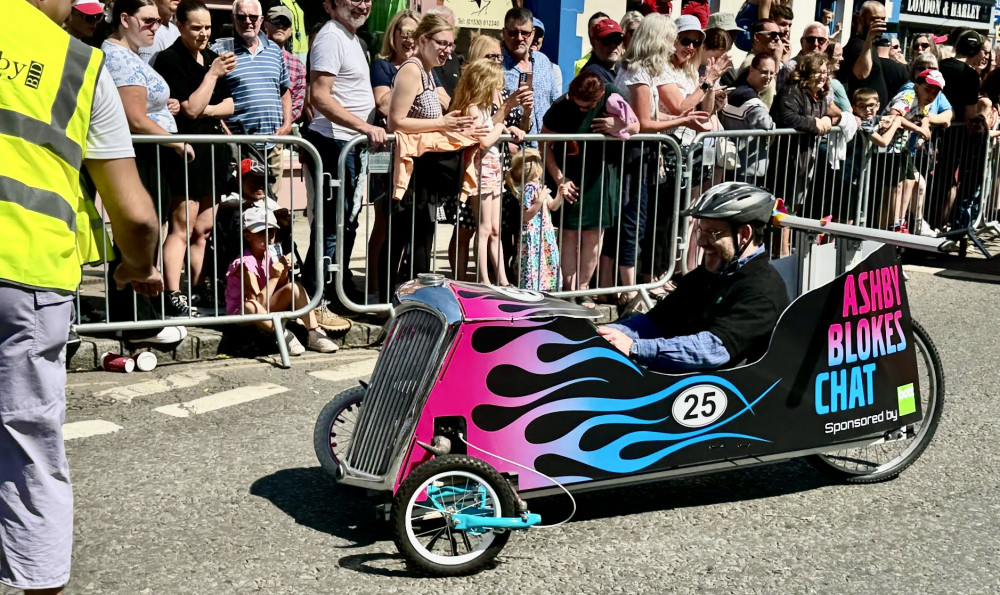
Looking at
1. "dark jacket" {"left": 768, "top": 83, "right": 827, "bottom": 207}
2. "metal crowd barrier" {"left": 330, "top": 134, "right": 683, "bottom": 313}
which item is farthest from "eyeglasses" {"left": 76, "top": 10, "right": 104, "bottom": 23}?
"dark jacket" {"left": 768, "top": 83, "right": 827, "bottom": 207}

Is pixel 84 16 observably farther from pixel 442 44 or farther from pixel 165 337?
pixel 442 44

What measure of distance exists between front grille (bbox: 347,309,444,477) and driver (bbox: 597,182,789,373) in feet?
2.34

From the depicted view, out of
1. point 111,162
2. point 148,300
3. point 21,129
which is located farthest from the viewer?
point 148,300

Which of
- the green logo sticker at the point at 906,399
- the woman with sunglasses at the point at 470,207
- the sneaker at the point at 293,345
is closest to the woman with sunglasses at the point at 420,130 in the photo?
the woman with sunglasses at the point at 470,207

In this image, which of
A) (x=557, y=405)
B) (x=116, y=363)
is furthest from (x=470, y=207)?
(x=557, y=405)

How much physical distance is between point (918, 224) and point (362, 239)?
5.06 m

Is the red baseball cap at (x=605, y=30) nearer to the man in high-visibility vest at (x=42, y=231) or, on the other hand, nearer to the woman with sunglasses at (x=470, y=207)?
the woman with sunglasses at (x=470, y=207)

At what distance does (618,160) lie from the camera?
8734 mm

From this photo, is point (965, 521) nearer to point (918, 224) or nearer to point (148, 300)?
point (148, 300)

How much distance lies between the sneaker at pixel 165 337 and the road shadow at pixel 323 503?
201 centimetres

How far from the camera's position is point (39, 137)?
344 cm

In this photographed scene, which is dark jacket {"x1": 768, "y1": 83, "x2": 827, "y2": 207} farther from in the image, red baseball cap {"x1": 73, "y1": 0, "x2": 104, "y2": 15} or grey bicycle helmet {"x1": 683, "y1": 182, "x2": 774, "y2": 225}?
red baseball cap {"x1": 73, "y1": 0, "x2": 104, "y2": 15}

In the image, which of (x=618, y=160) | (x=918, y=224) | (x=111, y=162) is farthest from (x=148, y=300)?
(x=918, y=224)

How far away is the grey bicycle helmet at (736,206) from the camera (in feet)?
16.9
